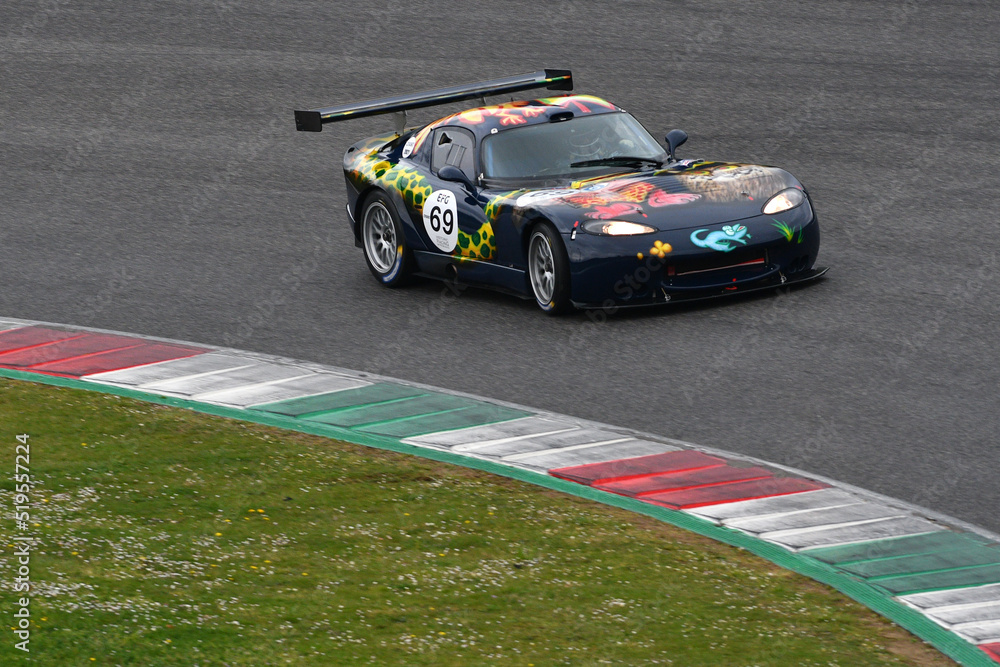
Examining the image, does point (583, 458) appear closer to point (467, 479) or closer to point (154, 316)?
point (467, 479)

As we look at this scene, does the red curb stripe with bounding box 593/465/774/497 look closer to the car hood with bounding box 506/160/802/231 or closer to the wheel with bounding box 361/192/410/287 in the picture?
the car hood with bounding box 506/160/802/231

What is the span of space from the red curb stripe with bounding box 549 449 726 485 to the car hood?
2.43 metres

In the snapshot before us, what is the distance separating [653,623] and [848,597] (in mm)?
834

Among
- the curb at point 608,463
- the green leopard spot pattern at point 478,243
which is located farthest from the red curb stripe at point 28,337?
the green leopard spot pattern at point 478,243

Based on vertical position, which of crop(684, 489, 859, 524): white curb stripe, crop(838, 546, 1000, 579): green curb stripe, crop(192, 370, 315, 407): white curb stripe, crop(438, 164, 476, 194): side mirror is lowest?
crop(838, 546, 1000, 579): green curb stripe

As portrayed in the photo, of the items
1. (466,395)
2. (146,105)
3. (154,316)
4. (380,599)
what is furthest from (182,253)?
(380,599)

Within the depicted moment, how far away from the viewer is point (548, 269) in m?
9.59

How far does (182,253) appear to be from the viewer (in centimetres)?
1150

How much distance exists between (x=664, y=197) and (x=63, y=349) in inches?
157

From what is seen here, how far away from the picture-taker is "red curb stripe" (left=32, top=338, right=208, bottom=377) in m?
8.88

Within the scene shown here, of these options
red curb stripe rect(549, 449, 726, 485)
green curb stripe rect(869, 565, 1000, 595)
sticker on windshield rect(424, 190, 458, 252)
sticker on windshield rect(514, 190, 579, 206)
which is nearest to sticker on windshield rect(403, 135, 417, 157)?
sticker on windshield rect(424, 190, 458, 252)

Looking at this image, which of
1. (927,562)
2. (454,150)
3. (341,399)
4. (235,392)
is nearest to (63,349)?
(235,392)

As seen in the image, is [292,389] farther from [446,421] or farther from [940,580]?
[940,580]

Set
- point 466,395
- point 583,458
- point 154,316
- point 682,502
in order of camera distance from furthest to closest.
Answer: point 154,316 < point 466,395 < point 583,458 < point 682,502
